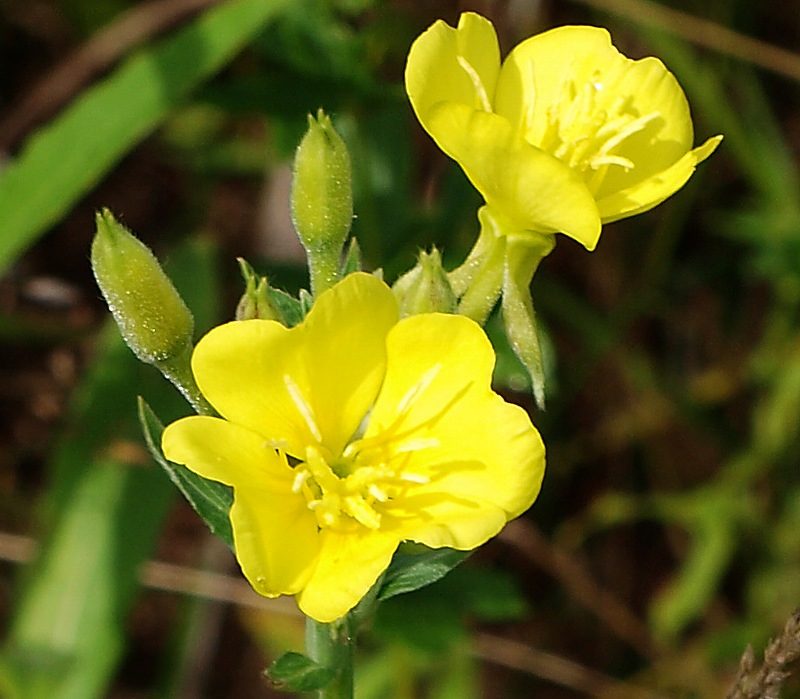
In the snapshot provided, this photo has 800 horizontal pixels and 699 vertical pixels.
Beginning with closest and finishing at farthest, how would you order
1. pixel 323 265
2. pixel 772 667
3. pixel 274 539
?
pixel 772 667 < pixel 274 539 < pixel 323 265

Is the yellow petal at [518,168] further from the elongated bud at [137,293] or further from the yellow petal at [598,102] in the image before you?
the elongated bud at [137,293]

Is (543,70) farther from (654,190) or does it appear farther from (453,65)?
(654,190)

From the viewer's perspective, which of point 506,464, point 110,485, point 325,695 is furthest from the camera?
point 110,485

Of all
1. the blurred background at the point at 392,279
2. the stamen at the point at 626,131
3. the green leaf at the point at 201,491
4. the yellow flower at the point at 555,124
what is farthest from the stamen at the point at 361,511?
the blurred background at the point at 392,279

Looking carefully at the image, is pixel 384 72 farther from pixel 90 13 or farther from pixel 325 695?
pixel 325 695

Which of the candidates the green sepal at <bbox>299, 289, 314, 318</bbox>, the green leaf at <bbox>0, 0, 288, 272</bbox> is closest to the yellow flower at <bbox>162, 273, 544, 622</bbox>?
the green sepal at <bbox>299, 289, 314, 318</bbox>

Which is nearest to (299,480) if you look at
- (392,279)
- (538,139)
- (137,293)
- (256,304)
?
(256,304)

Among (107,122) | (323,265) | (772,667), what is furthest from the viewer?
(107,122)

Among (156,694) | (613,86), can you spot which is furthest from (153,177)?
(613,86)
